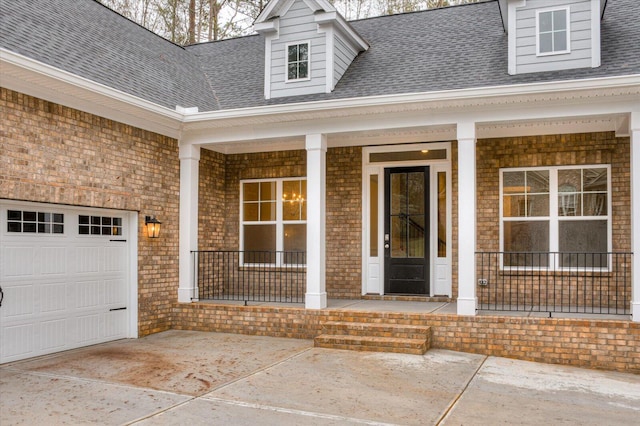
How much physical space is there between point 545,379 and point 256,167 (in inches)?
242

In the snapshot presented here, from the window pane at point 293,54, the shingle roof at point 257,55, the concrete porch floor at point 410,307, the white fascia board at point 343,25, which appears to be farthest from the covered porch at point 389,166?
the white fascia board at point 343,25

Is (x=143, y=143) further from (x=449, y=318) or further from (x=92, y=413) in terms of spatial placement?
(x=449, y=318)

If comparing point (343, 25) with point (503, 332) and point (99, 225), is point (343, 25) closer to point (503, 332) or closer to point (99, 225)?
point (99, 225)

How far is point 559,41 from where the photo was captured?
8.11m

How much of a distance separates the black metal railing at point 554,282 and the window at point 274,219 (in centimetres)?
315

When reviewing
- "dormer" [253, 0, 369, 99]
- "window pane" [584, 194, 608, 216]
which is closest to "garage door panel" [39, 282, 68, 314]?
"dormer" [253, 0, 369, 99]

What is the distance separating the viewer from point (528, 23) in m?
8.24

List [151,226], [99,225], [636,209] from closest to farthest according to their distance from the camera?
[636,209], [99,225], [151,226]

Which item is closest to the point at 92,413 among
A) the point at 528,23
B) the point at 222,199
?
the point at 222,199

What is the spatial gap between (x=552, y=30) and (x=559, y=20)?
0.59 feet

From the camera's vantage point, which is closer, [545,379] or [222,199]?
[545,379]

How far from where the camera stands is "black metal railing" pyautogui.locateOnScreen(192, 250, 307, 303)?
9.70 metres

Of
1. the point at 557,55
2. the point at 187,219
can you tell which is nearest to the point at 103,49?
the point at 187,219

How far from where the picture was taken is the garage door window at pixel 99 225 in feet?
24.7
